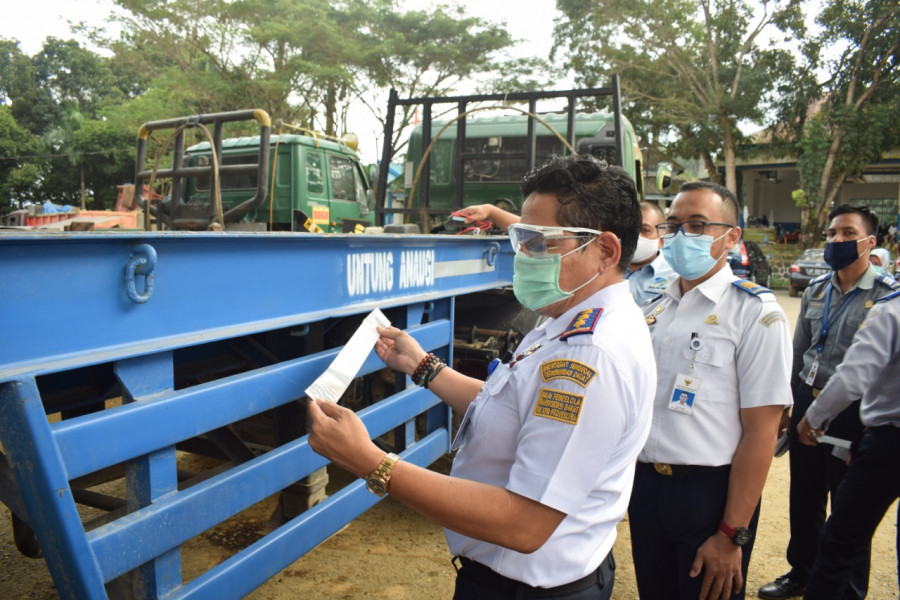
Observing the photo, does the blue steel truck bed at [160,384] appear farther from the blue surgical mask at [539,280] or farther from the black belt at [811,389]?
the black belt at [811,389]

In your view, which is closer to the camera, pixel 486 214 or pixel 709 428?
pixel 709 428

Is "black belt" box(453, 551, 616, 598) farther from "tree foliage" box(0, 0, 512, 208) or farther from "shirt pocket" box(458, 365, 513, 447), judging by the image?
"tree foliage" box(0, 0, 512, 208)

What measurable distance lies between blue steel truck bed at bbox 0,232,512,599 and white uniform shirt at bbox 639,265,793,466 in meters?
1.01

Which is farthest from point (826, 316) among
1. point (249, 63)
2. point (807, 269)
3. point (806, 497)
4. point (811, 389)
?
point (249, 63)

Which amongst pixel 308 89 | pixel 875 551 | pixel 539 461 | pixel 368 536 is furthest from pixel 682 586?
pixel 308 89

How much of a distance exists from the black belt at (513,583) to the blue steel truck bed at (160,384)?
0.72m

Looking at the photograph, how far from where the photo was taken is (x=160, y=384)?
5.15 ft

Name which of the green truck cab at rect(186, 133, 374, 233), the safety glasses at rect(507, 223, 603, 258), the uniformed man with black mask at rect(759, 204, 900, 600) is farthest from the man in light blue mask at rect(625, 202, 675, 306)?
the green truck cab at rect(186, 133, 374, 233)

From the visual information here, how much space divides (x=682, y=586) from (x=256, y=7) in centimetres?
1913

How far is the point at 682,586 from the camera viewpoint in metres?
1.94

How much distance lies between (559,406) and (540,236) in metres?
0.40

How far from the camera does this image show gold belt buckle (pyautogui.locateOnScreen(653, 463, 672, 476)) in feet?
6.37

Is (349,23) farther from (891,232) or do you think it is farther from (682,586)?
(682,586)

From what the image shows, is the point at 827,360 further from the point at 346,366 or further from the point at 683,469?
the point at 346,366
